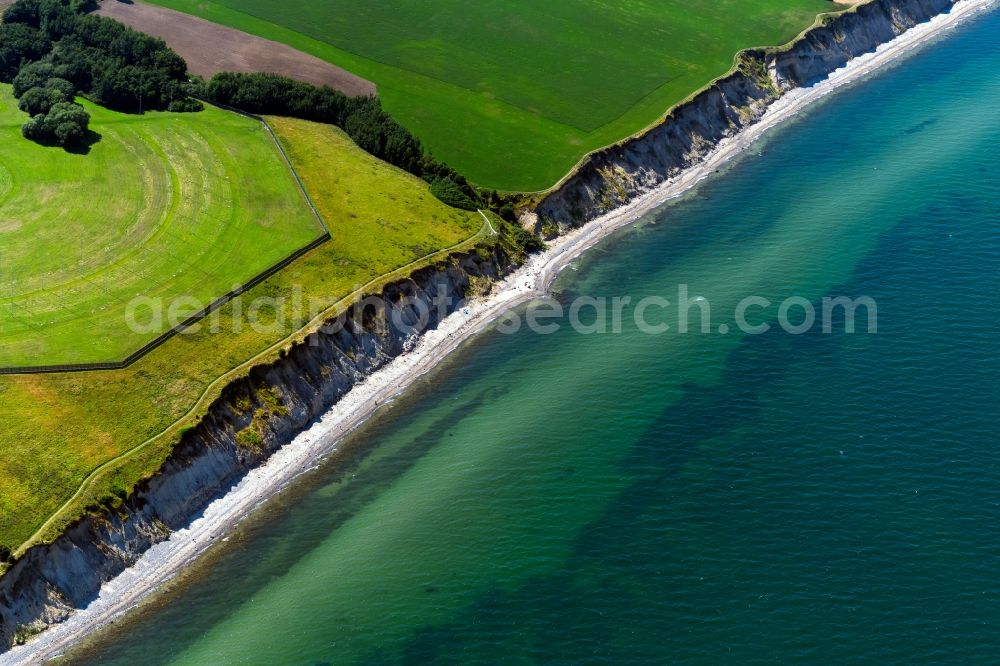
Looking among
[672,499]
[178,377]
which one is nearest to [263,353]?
[178,377]

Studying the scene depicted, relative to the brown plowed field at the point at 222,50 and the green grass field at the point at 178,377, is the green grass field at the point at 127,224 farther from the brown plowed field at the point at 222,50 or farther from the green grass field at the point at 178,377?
the brown plowed field at the point at 222,50

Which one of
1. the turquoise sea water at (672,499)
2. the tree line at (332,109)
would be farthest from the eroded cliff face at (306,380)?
the tree line at (332,109)

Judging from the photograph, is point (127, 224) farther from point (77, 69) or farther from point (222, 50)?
point (222, 50)

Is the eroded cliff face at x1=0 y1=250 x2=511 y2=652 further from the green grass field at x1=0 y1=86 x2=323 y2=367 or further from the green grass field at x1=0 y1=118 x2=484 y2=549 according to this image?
the green grass field at x1=0 y1=86 x2=323 y2=367

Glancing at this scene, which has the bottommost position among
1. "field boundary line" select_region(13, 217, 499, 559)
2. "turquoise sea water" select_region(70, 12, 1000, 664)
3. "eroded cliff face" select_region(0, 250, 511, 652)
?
"turquoise sea water" select_region(70, 12, 1000, 664)

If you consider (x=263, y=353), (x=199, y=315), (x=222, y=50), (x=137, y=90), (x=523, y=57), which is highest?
(x=222, y=50)

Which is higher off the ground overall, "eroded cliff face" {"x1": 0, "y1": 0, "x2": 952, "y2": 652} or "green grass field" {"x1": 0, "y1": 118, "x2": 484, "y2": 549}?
"green grass field" {"x1": 0, "y1": 118, "x2": 484, "y2": 549}

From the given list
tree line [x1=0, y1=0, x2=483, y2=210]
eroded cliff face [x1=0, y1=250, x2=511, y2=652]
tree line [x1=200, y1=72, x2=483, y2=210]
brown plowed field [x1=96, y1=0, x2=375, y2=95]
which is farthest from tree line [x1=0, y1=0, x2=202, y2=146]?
eroded cliff face [x1=0, y1=250, x2=511, y2=652]
